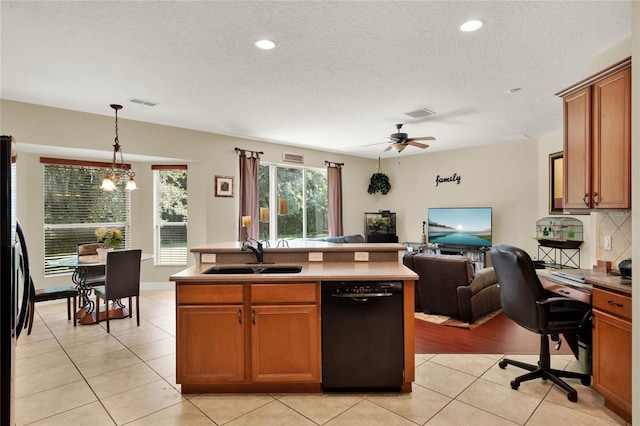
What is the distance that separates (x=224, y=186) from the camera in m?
6.20

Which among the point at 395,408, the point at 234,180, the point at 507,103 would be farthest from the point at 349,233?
the point at 395,408

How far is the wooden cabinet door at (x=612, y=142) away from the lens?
2.41 metres

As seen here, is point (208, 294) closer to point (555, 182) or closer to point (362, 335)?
point (362, 335)

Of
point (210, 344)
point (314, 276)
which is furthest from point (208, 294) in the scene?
point (314, 276)

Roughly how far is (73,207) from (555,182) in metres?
8.02

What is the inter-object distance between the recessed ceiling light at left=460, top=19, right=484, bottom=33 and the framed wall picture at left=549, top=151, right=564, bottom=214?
4.48 m

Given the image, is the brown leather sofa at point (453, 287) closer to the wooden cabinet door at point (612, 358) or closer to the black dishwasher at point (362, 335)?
the wooden cabinet door at point (612, 358)

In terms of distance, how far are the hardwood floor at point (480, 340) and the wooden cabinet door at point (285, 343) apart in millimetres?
1379

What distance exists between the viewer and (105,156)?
5406 millimetres

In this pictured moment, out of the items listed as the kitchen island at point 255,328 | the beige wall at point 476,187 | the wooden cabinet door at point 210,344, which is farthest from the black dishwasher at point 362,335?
the beige wall at point 476,187

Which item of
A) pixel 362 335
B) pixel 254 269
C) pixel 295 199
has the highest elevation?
pixel 295 199

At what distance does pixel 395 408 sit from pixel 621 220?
7.55 ft

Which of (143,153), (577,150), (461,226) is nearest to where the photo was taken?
(577,150)

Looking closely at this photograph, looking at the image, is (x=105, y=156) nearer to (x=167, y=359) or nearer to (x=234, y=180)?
(x=234, y=180)
